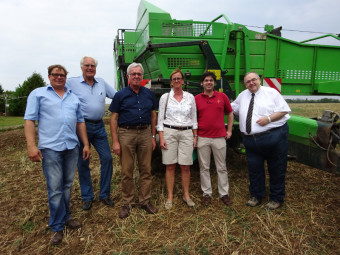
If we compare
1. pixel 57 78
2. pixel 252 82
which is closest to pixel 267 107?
pixel 252 82

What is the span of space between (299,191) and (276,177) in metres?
0.83

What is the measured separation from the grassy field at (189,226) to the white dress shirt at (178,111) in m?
1.07

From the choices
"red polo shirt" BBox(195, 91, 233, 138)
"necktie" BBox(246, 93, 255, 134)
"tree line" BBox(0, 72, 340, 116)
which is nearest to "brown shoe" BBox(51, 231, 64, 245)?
"red polo shirt" BBox(195, 91, 233, 138)

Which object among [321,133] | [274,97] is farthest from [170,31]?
[321,133]

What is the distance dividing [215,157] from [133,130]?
3.56 feet

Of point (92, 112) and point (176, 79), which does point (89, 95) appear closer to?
point (92, 112)

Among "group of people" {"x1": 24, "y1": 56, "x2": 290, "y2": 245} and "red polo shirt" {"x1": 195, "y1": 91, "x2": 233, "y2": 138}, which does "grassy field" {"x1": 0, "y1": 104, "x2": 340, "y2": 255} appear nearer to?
"group of people" {"x1": 24, "y1": 56, "x2": 290, "y2": 245}

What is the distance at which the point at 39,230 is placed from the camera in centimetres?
281

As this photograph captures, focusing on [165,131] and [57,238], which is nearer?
[57,238]

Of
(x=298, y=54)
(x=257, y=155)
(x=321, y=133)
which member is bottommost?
(x=257, y=155)

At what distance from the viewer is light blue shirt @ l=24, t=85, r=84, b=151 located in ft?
7.95

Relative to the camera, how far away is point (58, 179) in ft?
8.41

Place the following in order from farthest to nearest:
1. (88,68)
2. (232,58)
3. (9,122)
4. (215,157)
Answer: (9,122)
(232,58)
(215,157)
(88,68)

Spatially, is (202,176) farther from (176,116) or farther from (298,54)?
(298,54)
